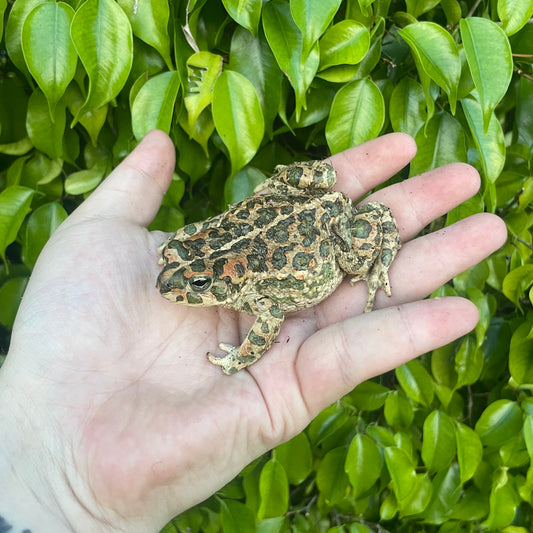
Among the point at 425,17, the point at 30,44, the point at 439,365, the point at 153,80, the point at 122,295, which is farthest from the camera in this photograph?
the point at 439,365

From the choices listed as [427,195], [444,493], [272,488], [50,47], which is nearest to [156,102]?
[50,47]

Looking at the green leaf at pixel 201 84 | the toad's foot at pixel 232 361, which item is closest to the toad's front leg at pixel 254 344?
the toad's foot at pixel 232 361

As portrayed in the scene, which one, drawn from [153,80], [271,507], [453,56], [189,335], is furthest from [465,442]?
[153,80]

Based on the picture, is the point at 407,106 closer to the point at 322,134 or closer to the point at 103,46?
the point at 322,134

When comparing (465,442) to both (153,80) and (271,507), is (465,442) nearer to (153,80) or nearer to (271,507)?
(271,507)

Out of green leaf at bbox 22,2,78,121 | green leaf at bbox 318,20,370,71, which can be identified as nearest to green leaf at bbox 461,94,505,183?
green leaf at bbox 318,20,370,71
